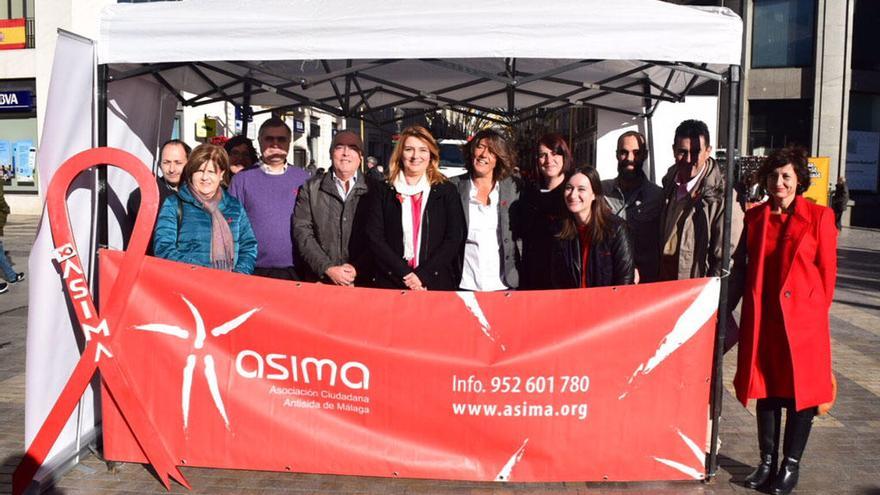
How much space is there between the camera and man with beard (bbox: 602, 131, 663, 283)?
544cm

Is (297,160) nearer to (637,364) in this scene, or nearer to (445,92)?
(445,92)

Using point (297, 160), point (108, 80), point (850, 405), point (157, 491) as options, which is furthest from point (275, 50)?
point (297, 160)

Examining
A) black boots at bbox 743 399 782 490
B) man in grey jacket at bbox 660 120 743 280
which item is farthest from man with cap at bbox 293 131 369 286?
black boots at bbox 743 399 782 490

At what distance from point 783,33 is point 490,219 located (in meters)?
30.2

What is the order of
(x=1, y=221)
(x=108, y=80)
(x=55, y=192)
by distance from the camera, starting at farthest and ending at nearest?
(x=1, y=221) < (x=108, y=80) < (x=55, y=192)

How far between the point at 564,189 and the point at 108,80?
9.00ft

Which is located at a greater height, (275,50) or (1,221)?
(275,50)

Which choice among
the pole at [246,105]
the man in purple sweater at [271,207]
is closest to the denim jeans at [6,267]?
the pole at [246,105]

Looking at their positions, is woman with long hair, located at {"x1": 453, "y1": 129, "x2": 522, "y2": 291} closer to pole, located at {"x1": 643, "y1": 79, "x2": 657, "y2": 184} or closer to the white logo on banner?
the white logo on banner

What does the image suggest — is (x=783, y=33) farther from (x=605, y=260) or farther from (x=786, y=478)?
(x=786, y=478)

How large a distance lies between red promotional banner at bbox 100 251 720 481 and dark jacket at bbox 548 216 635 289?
37 centimetres

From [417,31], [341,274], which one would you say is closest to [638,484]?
[341,274]

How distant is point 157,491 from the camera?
4.33m

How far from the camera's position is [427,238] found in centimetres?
487
